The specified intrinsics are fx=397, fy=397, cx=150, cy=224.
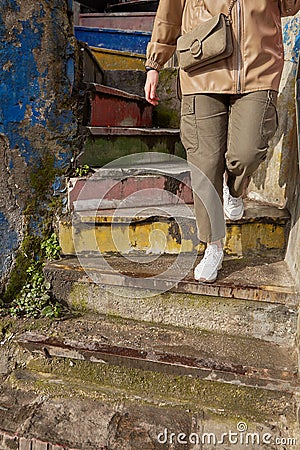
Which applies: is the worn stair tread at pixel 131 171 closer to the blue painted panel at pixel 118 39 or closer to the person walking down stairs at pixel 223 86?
the person walking down stairs at pixel 223 86

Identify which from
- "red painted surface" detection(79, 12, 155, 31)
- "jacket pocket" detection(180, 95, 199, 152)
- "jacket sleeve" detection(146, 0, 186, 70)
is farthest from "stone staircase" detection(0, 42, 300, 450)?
"red painted surface" detection(79, 12, 155, 31)

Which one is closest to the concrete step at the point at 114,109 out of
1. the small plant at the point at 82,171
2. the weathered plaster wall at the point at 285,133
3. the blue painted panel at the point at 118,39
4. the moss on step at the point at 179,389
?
the small plant at the point at 82,171

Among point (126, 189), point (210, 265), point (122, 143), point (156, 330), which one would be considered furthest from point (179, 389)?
point (122, 143)

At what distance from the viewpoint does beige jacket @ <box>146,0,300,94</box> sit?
1.43 metres

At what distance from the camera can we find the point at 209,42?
56.5 inches

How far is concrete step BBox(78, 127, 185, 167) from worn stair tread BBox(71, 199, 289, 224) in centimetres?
33

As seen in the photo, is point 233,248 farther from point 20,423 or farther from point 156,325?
point 20,423

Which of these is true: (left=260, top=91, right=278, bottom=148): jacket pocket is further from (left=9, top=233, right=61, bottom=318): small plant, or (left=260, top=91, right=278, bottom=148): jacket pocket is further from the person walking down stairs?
(left=9, top=233, right=61, bottom=318): small plant

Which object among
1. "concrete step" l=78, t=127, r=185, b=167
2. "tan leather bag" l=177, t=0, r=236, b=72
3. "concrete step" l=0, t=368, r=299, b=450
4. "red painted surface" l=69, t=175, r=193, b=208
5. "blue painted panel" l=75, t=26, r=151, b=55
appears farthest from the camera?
"blue painted panel" l=75, t=26, r=151, b=55

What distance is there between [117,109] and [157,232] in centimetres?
102

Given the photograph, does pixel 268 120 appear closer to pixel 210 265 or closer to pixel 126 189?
pixel 210 265

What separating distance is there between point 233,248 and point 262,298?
0.34m

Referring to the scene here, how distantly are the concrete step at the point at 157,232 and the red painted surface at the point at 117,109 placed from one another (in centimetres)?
62

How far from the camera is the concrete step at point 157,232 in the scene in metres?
1.83
